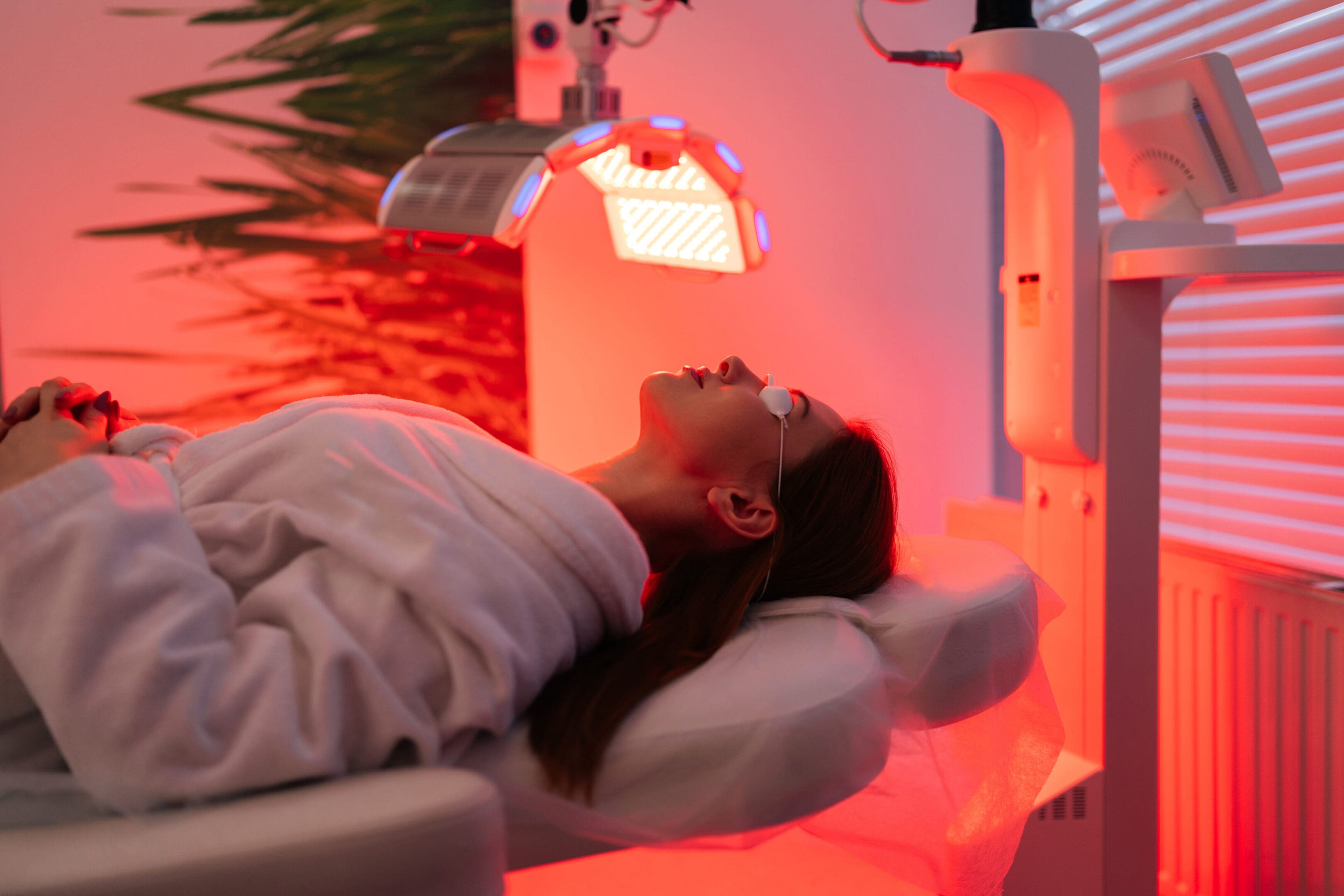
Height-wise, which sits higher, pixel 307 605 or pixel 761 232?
pixel 761 232

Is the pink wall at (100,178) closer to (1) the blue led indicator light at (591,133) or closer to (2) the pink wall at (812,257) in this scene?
(2) the pink wall at (812,257)

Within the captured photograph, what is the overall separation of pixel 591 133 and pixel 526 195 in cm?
16

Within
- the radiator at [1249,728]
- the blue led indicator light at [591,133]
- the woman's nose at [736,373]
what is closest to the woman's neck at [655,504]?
the woman's nose at [736,373]

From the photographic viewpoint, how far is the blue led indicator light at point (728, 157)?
5.17 feet

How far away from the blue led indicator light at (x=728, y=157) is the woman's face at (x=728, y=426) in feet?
1.48

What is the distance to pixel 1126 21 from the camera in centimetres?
203

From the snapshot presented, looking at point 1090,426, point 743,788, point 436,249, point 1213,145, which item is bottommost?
point 743,788

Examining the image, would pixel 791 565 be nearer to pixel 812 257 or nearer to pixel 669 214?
pixel 669 214

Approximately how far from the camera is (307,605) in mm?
831

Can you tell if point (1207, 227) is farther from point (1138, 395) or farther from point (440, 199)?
point (440, 199)

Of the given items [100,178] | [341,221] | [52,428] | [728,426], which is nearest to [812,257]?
[341,221]

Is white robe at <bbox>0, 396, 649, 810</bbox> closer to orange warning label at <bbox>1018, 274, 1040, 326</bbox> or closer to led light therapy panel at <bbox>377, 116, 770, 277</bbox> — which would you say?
led light therapy panel at <bbox>377, 116, 770, 277</bbox>

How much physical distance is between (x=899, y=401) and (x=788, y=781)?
1867mm

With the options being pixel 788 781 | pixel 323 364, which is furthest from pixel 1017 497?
pixel 788 781
